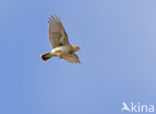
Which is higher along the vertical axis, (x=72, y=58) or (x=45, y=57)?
(x=72, y=58)

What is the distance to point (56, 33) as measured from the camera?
1372 inches

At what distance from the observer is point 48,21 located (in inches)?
1367

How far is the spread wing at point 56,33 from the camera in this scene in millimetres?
34719

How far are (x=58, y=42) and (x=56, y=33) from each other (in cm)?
49

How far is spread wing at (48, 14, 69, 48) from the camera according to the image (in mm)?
34719

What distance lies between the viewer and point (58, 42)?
35.1 meters

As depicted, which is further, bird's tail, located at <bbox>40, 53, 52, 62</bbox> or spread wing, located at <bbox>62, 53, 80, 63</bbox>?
spread wing, located at <bbox>62, 53, 80, 63</bbox>

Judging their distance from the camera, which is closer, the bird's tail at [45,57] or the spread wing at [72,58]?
the bird's tail at [45,57]

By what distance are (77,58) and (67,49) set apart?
115cm

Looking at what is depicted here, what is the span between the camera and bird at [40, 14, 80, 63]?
34.8m

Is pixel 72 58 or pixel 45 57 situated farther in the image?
pixel 72 58

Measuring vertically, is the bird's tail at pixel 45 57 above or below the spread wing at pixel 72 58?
below

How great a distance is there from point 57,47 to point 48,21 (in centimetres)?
135

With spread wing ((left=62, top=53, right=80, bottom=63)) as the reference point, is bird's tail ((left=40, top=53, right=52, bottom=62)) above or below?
below
